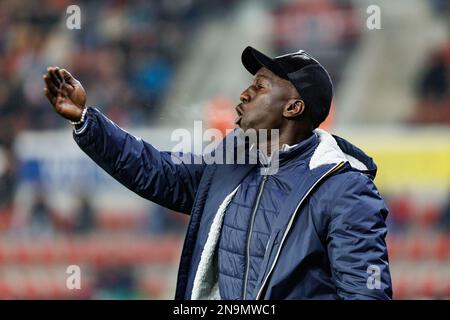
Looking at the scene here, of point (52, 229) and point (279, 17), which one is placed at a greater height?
point (279, 17)

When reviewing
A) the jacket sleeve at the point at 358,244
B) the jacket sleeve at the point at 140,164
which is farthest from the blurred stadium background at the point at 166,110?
the jacket sleeve at the point at 358,244

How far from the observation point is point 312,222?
102 inches

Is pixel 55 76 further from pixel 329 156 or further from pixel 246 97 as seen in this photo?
pixel 329 156

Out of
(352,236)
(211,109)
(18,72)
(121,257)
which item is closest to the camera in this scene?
(352,236)

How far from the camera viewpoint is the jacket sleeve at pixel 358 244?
8.13 ft

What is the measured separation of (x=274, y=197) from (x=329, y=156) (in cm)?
20

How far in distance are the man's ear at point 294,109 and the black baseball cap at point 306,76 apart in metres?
0.02

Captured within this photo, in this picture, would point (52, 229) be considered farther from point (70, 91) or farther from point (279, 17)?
point (70, 91)

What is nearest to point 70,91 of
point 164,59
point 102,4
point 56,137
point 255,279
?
point 255,279

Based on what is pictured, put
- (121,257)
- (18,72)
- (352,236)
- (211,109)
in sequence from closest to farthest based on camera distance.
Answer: (352,236), (121,257), (211,109), (18,72)

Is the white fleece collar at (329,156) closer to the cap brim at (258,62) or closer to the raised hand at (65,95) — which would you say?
the cap brim at (258,62)

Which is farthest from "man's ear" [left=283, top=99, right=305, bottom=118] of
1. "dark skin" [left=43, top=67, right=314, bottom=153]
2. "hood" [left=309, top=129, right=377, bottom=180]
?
"hood" [left=309, top=129, right=377, bottom=180]

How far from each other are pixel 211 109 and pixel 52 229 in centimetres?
199

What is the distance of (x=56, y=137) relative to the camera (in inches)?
377
